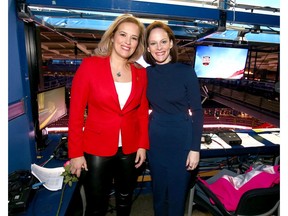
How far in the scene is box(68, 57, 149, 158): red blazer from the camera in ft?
4.48

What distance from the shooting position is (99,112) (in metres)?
1.42

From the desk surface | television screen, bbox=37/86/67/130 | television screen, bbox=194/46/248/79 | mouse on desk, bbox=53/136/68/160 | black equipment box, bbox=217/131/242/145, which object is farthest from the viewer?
television screen, bbox=194/46/248/79

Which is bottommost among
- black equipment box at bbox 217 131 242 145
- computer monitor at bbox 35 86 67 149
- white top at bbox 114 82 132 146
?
black equipment box at bbox 217 131 242 145

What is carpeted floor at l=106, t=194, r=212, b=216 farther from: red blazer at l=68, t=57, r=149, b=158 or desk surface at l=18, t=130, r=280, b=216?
red blazer at l=68, t=57, r=149, b=158

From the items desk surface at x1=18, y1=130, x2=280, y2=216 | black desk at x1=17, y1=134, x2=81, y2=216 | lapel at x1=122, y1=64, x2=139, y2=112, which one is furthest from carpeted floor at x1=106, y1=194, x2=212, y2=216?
lapel at x1=122, y1=64, x2=139, y2=112

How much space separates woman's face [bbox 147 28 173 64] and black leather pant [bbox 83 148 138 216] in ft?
2.56

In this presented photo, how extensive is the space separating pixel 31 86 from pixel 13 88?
1.29 ft

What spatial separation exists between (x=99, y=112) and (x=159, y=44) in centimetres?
68

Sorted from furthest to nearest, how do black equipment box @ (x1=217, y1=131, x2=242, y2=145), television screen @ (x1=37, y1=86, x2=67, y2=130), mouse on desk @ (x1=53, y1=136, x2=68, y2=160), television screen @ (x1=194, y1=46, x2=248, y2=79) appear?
1. television screen @ (x1=194, y1=46, x2=248, y2=79)
2. black equipment box @ (x1=217, y1=131, x2=242, y2=145)
3. mouse on desk @ (x1=53, y1=136, x2=68, y2=160)
4. television screen @ (x1=37, y1=86, x2=67, y2=130)

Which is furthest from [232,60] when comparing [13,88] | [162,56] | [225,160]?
[13,88]

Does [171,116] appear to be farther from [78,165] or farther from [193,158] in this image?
[78,165]

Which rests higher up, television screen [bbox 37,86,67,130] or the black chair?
television screen [bbox 37,86,67,130]

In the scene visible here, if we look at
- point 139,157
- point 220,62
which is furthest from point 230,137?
point 220,62

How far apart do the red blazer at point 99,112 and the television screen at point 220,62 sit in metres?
2.25
